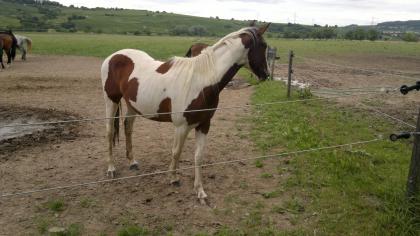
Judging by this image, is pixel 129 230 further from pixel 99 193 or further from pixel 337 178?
pixel 337 178

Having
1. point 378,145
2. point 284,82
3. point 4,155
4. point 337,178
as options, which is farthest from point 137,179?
point 284,82

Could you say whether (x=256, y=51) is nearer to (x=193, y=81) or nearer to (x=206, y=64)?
(x=206, y=64)

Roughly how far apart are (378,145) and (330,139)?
33.0 inches

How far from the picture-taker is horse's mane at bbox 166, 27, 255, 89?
168 inches

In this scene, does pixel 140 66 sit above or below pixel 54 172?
above

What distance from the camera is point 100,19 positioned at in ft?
329

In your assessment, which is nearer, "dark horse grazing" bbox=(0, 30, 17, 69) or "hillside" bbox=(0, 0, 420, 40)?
"dark horse grazing" bbox=(0, 30, 17, 69)

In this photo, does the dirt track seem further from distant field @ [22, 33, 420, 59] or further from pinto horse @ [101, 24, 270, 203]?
distant field @ [22, 33, 420, 59]

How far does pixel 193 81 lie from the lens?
4.32 metres

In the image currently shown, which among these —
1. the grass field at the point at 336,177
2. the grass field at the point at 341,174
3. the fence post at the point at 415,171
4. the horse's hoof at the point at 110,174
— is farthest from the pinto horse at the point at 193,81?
the fence post at the point at 415,171

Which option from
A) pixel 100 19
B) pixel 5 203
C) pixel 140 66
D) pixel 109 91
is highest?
pixel 100 19

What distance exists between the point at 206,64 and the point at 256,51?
2.03 feet

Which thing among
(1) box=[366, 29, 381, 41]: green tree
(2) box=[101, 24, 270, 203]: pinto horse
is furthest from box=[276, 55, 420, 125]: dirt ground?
(1) box=[366, 29, 381, 41]: green tree

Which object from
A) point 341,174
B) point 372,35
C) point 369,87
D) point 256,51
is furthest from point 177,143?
point 372,35
